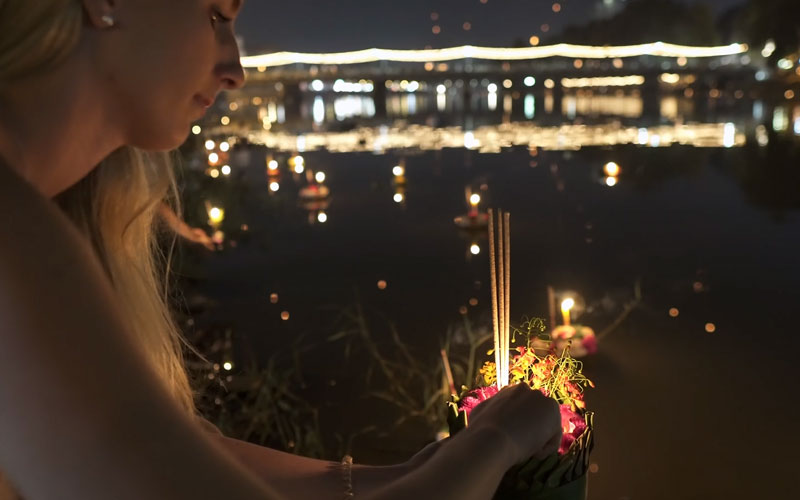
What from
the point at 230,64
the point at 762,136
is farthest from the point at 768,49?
the point at 230,64

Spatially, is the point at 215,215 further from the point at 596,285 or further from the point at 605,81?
the point at 605,81

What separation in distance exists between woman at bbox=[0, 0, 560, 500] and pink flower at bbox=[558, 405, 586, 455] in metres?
0.04

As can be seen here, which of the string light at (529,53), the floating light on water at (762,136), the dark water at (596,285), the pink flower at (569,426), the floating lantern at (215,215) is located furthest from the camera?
the string light at (529,53)

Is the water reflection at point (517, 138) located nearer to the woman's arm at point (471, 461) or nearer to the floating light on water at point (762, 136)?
the floating light on water at point (762, 136)

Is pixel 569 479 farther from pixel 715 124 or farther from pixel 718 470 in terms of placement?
pixel 715 124

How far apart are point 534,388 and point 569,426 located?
54 mm

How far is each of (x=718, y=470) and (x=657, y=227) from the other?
4.57m

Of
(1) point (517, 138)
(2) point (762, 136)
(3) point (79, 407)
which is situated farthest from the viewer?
(1) point (517, 138)

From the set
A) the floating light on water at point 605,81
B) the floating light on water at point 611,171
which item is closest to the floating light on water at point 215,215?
the floating light on water at point 611,171

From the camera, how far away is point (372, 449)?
3.04 m

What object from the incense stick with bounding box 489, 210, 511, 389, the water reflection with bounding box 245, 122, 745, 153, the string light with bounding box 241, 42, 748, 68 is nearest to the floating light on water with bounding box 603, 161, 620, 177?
the water reflection with bounding box 245, 122, 745, 153

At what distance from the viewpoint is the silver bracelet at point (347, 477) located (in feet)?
1.90

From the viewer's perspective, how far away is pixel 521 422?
1.63 ft

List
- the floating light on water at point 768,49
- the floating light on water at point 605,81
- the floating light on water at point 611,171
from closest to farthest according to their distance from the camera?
the floating light on water at point 611,171
the floating light on water at point 768,49
the floating light on water at point 605,81
